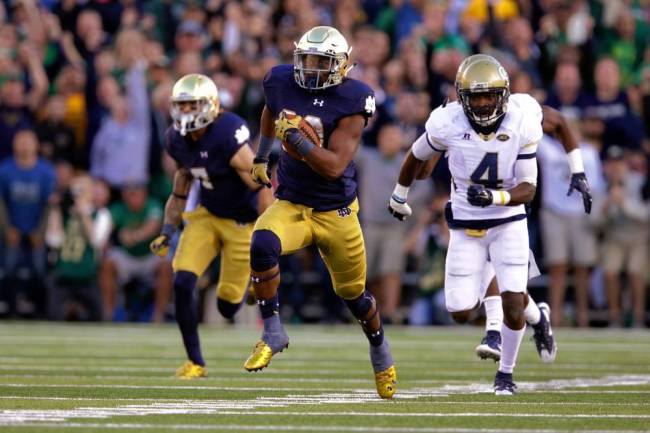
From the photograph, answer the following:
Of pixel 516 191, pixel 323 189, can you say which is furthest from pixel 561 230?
pixel 323 189

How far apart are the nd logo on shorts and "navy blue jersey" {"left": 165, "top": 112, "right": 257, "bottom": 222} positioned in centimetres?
189

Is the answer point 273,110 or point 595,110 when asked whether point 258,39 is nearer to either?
point 595,110

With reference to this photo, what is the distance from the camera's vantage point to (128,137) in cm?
1534

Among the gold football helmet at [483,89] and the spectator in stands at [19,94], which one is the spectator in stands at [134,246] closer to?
the spectator in stands at [19,94]

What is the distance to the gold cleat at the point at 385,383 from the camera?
311 inches

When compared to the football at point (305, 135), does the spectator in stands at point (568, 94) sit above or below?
below

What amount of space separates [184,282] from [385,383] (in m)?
2.10

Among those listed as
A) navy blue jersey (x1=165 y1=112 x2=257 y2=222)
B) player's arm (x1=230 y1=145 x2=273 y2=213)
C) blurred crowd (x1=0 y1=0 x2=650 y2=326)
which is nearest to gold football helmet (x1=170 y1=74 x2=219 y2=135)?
navy blue jersey (x1=165 y1=112 x2=257 y2=222)

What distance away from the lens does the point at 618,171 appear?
14625mm

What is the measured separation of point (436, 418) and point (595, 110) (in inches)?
345

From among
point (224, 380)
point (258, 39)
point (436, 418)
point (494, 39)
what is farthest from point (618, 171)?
point (436, 418)

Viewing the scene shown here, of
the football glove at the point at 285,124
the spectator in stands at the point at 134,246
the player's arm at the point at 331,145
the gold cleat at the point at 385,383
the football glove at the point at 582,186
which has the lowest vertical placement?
the spectator in stands at the point at 134,246

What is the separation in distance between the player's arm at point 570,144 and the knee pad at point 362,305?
1.42 metres

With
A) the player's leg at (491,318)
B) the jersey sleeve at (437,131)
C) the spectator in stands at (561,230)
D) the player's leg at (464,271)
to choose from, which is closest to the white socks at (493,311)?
the player's leg at (491,318)
